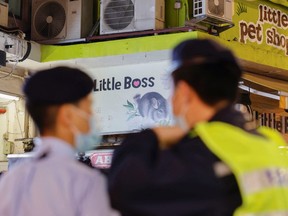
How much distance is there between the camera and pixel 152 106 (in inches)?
298

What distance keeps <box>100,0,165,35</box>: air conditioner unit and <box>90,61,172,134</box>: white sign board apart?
0.50m

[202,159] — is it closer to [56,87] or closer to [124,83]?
[56,87]

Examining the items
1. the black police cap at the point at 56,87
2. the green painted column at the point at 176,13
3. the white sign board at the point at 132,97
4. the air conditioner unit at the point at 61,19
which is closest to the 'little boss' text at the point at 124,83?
the white sign board at the point at 132,97

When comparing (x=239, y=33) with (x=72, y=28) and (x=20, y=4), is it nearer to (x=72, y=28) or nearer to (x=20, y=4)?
(x=72, y=28)

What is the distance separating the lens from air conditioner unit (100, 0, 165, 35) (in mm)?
7594

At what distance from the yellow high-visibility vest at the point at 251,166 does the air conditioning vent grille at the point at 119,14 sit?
6.17 meters

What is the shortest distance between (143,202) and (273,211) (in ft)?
1.18

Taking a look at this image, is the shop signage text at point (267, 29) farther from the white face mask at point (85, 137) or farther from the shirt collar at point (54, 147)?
the shirt collar at point (54, 147)

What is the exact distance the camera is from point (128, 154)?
165 cm

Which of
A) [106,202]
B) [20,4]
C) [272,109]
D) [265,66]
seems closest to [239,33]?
[265,66]

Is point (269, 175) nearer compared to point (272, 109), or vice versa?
point (269, 175)

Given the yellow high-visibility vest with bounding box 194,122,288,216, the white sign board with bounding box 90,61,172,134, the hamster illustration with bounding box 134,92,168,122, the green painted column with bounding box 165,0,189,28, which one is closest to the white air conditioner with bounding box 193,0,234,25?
the green painted column with bounding box 165,0,189,28

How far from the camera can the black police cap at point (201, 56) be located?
1695mm

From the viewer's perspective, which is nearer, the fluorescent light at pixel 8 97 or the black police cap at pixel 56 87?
the black police cap at pixel 56 87
